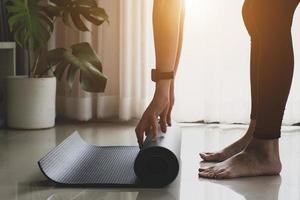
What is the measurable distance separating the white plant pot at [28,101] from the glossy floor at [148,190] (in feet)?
0.28

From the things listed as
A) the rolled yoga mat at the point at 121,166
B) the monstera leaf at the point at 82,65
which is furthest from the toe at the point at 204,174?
the monstera leaf at the point at 82,65

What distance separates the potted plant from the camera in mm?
2529

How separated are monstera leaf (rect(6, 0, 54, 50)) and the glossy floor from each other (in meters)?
0.47

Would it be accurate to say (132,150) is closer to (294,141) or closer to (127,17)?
(294,141)

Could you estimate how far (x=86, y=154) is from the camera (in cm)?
187

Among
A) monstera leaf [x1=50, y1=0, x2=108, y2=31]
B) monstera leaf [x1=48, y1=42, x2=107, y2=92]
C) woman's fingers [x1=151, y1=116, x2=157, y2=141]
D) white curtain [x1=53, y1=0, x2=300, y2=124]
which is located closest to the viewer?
woman's fingers [x1=151, y1=116, x2=157, y2=141]

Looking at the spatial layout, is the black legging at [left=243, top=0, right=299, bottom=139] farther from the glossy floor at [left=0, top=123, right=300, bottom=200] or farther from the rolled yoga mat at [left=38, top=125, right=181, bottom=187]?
the rolled yoga mat at [left=38, top=125, right=181, bottom=187]

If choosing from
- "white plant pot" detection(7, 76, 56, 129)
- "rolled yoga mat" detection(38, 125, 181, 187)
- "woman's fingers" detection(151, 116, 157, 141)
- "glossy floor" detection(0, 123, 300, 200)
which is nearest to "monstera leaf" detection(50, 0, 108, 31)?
"white plant pot" detection(7, 76, 56, 129)

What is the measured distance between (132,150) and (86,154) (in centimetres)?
21

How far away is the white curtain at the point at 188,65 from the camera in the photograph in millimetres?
2791

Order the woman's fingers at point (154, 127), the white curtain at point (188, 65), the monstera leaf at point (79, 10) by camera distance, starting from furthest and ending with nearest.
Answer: the white curtain at point (188, 65)
the monstera leaf at point (79, 10)
the woman's fingers at point (154, 127)

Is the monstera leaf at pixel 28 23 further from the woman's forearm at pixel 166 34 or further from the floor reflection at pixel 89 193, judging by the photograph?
the floor reflection at pixel 89 193

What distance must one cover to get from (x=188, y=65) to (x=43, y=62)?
2.63 ft

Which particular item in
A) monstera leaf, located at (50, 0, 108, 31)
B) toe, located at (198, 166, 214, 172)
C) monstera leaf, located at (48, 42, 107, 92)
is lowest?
toe, located at (198, 166, 214, 172)
